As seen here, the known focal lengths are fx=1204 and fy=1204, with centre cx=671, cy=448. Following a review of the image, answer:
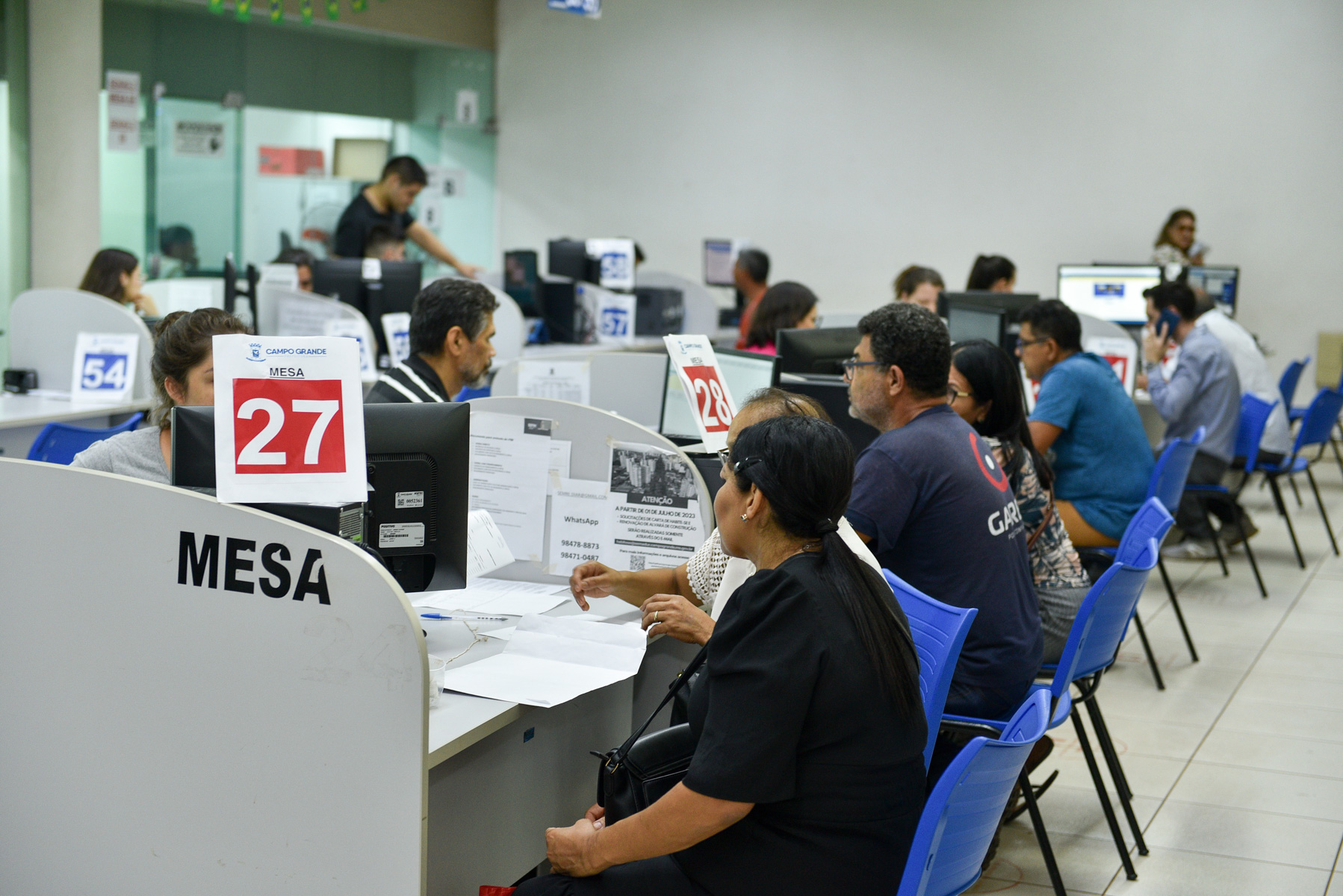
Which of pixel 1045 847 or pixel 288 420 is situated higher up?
pixel 288 420

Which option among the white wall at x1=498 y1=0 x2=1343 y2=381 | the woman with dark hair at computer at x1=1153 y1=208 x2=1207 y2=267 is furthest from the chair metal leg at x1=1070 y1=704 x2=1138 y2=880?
the white wall at x1=498 y1=0 x2=1343 y2=381

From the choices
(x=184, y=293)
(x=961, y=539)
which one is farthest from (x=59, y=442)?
(x=961, y=539)

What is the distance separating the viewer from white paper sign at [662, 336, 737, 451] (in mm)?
2455

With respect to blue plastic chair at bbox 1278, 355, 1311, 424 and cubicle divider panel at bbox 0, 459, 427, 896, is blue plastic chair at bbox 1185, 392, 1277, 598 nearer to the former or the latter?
blue plastic chair at bbox 1278, 355, 1311, 424

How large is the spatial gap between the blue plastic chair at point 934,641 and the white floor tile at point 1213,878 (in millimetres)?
990

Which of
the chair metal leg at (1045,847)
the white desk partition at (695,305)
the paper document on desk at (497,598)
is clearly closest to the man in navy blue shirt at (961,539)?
the chair metal leg at (1045,847)

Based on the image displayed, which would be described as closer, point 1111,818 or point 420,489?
point 420,489

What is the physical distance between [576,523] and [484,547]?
219 mm

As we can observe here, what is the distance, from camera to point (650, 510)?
7.99 feet

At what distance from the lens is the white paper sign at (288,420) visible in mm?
1615

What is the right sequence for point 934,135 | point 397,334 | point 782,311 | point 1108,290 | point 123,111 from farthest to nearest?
point 934,135, point 1108,290, point 123,111, point 397,334, point 782,311

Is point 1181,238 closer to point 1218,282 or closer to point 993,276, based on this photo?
point 1218,282

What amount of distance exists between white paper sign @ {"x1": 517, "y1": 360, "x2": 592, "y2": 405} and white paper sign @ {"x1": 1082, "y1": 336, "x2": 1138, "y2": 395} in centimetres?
296

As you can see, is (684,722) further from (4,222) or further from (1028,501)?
(4,222)
